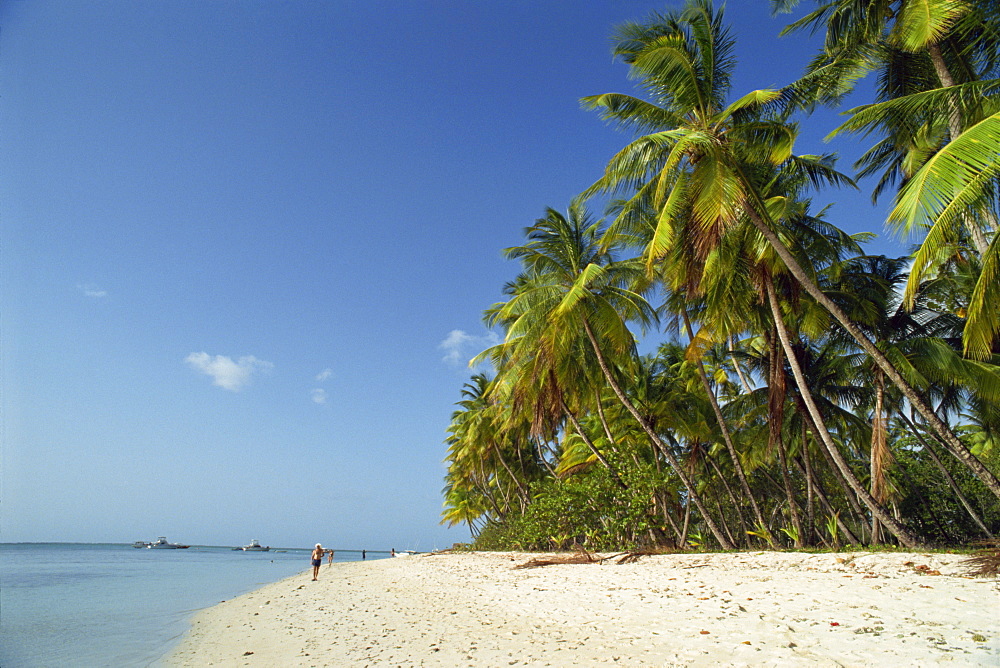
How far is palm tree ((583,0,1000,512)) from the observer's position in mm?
9656

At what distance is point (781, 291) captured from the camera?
13.3 metres

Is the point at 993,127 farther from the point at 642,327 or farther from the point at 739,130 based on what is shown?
the point at 642,327

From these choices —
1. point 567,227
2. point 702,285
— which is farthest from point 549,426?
point 702,285

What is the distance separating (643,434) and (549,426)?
3.64m

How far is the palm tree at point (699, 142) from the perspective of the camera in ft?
31.7

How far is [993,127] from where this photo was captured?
17.5 ft

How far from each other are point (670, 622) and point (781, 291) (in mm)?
9856

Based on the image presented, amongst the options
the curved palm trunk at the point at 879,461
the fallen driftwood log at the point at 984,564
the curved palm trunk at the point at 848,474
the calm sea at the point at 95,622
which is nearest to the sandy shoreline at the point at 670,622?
the fallen driftwood log at the point at 984,564

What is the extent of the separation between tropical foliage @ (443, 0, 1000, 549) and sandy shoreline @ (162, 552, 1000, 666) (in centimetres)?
314

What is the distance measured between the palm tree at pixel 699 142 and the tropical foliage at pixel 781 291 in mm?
46

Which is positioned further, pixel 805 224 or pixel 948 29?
pixel 805 224

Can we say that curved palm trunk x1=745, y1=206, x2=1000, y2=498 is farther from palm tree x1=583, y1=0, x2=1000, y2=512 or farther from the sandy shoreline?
the sandy shoreline

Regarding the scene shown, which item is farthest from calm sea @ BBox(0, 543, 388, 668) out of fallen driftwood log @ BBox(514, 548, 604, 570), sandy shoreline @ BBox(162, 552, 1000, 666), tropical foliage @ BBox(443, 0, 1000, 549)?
tropical foliage @ BBox(443, 0, 1000, 549)

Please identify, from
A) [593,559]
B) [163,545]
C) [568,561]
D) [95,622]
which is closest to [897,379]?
[593,559]
